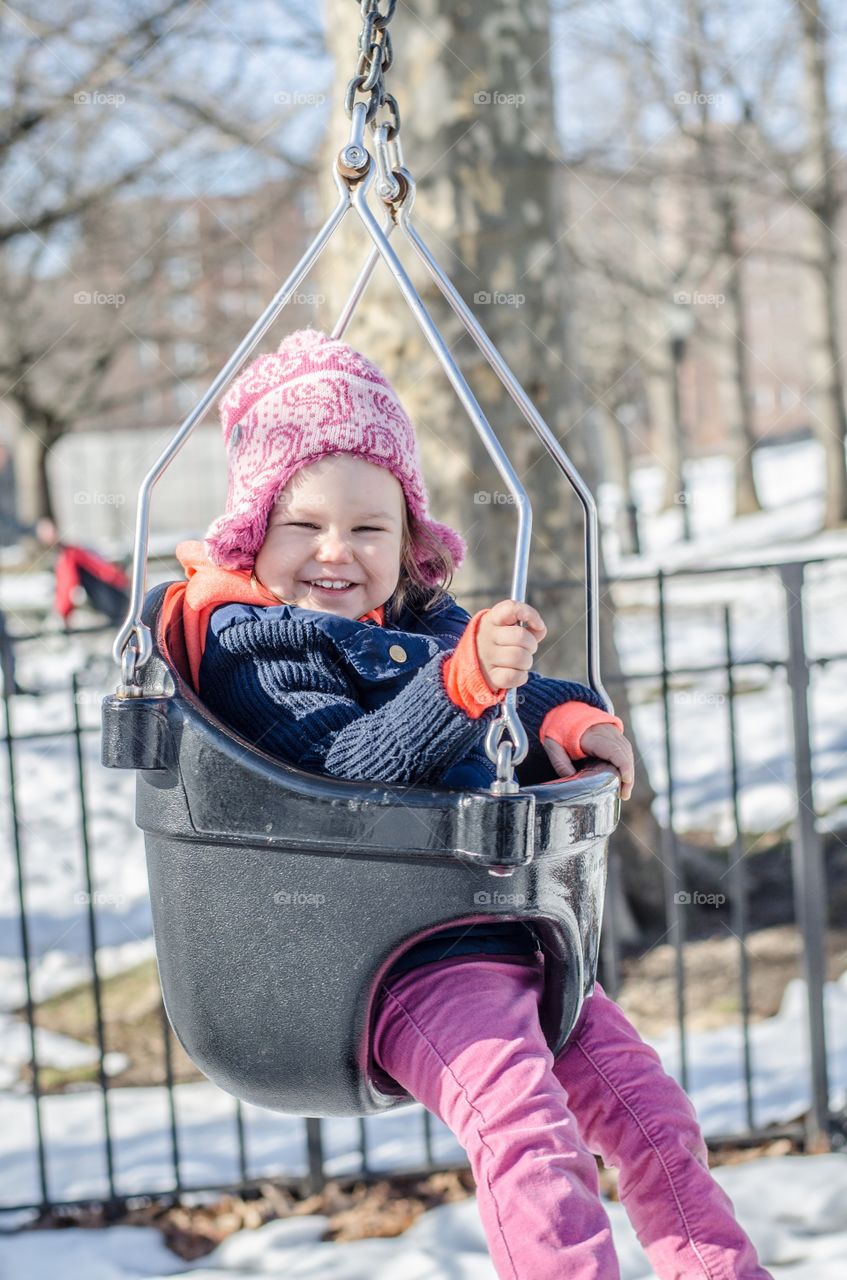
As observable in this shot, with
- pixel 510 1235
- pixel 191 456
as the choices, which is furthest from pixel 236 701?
pixel 191 456

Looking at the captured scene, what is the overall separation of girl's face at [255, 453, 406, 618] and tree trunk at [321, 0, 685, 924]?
2593mm

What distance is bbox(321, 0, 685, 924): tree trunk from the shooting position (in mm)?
4578

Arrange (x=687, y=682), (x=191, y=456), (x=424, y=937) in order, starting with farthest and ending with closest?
(x=191, y=456) → (x=687, y=682) → (x=424, y=937)

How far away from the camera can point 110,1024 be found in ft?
Answer: 15.9

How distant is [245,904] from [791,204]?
14785mm

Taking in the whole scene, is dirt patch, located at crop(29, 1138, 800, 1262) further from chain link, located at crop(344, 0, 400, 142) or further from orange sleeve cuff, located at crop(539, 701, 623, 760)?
chain link, located at crop(344, 0, 400, 142)

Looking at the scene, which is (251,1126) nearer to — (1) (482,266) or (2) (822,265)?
(1) (482,266)

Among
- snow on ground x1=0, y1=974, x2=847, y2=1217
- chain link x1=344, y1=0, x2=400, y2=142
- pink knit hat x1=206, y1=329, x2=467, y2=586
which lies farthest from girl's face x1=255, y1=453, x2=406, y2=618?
snow on ground x1=0, y1=974, x2=847, y2=1217

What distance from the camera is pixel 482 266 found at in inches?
182

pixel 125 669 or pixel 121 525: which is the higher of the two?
pixel 121 525

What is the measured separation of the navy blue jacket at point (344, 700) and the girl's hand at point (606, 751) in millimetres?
114

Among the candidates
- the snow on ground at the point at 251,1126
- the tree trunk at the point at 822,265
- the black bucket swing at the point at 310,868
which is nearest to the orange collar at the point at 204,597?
the black bucket swing at the point at 310,868

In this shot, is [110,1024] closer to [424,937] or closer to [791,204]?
[424,937]

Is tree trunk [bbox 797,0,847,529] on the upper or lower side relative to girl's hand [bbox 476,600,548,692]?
upper
